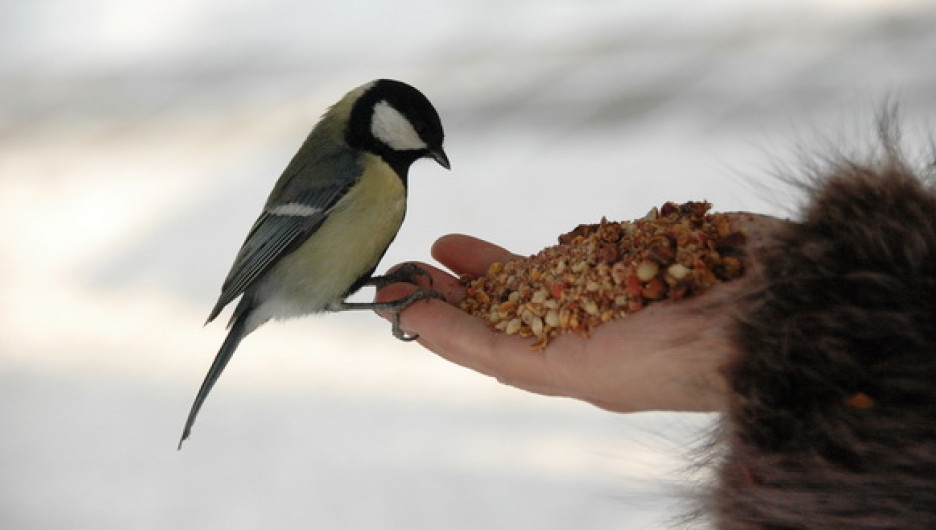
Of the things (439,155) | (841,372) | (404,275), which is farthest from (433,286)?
(841,372)

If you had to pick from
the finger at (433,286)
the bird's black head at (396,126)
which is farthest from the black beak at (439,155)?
the finger at (433,286)

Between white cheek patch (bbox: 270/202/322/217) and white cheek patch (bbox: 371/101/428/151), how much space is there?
11cm

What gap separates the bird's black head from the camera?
1.14 m

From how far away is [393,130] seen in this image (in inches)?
46.1

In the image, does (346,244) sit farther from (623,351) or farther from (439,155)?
(623,351)

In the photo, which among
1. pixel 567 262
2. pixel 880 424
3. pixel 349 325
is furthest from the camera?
pixel 349 325

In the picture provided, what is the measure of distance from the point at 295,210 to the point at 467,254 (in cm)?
20

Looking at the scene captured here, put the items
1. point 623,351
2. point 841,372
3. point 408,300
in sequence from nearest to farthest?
point 841,372 < point 623,351 < point 408,300

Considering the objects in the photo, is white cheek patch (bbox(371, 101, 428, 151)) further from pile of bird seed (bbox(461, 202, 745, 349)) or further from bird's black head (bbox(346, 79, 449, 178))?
pile of bird seed (bbox(461, 202, 745, 349))

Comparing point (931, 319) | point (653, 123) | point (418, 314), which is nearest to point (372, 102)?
point (418, 314)

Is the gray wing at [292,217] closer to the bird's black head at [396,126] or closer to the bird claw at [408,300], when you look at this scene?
the bird's black head at [396,126]

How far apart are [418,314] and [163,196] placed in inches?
35.1

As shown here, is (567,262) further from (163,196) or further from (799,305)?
(163,196)

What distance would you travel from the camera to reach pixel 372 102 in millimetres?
1185
